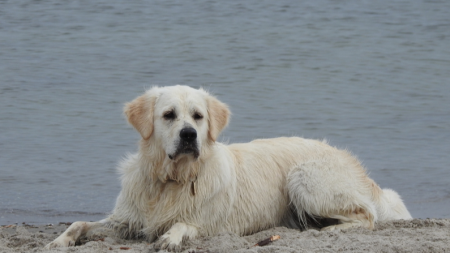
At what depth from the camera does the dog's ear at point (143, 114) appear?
15.7 feet

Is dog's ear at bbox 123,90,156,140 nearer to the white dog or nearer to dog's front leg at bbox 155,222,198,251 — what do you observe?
the white dog

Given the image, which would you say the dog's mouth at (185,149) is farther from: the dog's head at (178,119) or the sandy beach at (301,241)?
the sandy beach at (301,241)

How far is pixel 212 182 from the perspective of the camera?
4977 millimetres

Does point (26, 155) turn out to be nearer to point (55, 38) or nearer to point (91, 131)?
point (91, 131)

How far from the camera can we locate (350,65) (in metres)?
13.6

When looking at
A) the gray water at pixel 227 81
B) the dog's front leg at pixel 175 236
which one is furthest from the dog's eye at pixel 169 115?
the gray water at pixel 227 81

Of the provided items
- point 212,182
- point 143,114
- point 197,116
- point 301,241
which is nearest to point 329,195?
point 301,241

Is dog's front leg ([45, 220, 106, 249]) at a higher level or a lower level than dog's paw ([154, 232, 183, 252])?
lower

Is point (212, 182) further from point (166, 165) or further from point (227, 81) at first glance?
point (227, 81)

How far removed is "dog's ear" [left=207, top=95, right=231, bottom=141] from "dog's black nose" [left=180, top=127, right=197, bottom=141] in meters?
0.33

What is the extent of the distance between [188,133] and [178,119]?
16 centimetres

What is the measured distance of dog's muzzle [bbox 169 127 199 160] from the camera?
455 centimetres

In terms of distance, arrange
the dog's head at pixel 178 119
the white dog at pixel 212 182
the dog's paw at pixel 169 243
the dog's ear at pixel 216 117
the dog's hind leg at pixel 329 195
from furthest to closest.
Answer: the dog's hind leg at pixel 329 195
the dog's ear at pixel 216 117
the white dog at pixel 212 182
the dog's head at pixel 178 119
the dog's paw at pixel 169 243


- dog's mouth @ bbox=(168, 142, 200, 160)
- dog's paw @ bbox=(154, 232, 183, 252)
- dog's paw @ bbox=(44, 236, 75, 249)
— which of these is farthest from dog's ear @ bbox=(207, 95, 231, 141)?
dog's paw @ bbox=(44, 236, 75, 249)
